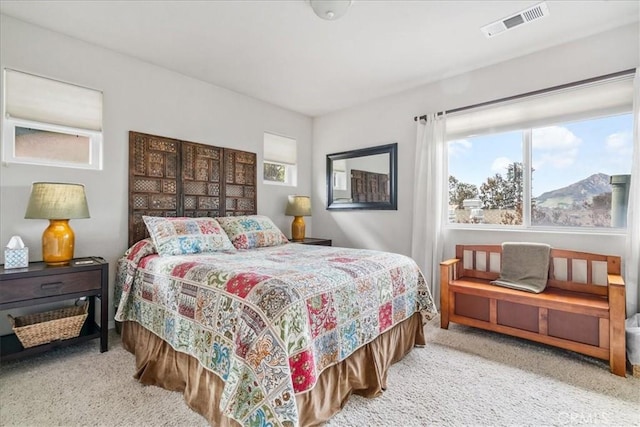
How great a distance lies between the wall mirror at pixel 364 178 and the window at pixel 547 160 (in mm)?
714

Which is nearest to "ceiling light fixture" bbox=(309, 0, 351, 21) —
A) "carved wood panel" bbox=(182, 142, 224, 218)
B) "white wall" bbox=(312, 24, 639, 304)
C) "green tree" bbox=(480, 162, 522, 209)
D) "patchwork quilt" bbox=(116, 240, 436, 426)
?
"white wall" bbox=(312, 24, 639, 304)

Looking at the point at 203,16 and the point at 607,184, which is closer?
the point at 203,16

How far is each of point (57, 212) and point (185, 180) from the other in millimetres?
1227

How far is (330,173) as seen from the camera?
15.1 ft

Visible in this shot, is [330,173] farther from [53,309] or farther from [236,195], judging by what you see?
[53,309]

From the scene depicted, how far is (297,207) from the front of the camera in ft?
13.5

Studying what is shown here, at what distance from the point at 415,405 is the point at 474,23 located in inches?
110

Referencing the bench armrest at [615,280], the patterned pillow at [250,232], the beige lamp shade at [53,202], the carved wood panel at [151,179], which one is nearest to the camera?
the bench armrest at [615,280]

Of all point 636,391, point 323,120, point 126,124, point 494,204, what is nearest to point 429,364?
point 636,391

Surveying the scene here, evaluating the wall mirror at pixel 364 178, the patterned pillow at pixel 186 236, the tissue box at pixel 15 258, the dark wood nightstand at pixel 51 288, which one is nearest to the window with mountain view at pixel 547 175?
the wall mirror at pixel 364 178

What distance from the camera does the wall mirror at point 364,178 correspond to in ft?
12.8

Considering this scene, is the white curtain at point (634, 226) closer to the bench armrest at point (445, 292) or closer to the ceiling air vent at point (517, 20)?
the ceiling air vent at point (517, 20)

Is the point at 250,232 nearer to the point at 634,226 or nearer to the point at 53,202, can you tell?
the point at 53,202

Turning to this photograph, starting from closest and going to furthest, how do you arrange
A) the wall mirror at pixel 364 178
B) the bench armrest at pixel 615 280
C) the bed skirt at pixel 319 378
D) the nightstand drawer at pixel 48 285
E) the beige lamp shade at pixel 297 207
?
the bed skirt at pixel 319 378
the nightstand drawer at pixel 48 285
the bench armrest at pixel 615 280
the wall mirror at pixel 364 178
the beige lamp shade at pixel 297 207
